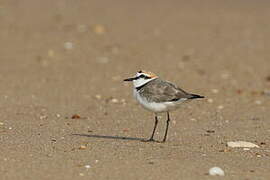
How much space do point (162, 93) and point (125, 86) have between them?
14.8 feet

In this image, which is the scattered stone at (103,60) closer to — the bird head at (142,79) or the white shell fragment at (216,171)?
the bird head at (142,79)

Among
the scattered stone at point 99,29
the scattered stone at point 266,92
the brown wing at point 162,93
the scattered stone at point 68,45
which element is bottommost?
the brown wing at point 162,93

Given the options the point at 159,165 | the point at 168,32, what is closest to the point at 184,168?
the point at 159,165

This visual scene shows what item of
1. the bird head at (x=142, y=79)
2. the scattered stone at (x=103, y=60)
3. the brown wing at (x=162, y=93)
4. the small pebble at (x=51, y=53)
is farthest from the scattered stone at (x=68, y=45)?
the brown wing at (x=162, y=93)

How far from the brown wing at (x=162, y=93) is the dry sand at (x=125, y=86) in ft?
1.83

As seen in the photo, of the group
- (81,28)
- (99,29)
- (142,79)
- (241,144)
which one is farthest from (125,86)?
(241,144)

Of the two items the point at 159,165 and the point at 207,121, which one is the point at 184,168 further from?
the point at 207,121

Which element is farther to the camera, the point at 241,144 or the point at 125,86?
the point at 125,86

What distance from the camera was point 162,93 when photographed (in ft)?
27.9

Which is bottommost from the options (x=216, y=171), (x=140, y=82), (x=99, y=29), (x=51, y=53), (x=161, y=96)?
(x=216, y=171)

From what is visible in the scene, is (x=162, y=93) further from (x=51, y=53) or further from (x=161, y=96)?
(x=51, y=53)

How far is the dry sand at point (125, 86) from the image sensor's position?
24.4 ft

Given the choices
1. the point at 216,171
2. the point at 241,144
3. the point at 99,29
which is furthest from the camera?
the point at 99,29

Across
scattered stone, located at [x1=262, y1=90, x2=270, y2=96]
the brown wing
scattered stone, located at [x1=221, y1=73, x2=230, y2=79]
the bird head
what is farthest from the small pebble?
the brown wing
